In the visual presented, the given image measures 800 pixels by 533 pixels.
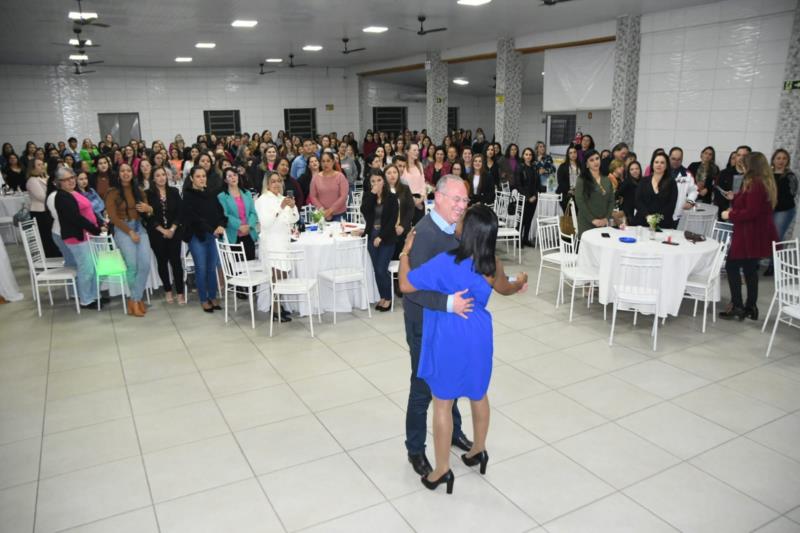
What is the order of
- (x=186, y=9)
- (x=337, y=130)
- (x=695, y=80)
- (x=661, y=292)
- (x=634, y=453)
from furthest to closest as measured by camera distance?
(x=337, y=130)
(x=695, y=80)
(x=186, y=9)
(x=661, y=292)
(x=634, y=453)

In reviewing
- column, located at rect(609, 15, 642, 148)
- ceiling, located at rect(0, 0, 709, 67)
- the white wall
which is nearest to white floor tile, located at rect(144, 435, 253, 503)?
ceiling, located at rect(0, 0, 709, 67)

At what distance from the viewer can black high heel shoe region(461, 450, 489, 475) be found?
319 centimetres

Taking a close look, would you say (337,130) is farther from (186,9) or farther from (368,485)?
(368,485)

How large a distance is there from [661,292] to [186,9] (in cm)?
728

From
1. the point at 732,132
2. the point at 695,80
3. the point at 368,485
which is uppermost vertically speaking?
the point at 695,80

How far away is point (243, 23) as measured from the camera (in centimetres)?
922

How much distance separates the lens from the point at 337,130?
730 inches

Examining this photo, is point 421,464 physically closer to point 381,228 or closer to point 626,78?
point 381,228

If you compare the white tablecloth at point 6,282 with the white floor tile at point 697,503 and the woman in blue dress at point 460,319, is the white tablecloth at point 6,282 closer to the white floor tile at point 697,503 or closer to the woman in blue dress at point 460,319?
the woman in blue dress at point 460,319

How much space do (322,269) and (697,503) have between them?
3.93 metres

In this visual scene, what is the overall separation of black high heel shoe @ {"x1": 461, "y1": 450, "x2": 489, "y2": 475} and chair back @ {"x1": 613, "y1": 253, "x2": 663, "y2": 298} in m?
2.29

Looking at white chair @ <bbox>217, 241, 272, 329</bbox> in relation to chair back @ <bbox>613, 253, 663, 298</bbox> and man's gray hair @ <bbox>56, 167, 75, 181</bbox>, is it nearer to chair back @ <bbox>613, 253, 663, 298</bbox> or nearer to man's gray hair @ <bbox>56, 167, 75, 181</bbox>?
man's gray hair @ <bbox>56, 167, 75, 181</bbox>

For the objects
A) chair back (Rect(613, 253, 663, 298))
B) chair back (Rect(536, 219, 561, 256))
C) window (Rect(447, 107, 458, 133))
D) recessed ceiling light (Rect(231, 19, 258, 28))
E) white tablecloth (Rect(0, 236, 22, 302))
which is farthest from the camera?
window (Rect(447, 107, 458, 133))

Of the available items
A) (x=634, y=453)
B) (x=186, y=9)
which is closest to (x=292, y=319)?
(x=634, y=453)
